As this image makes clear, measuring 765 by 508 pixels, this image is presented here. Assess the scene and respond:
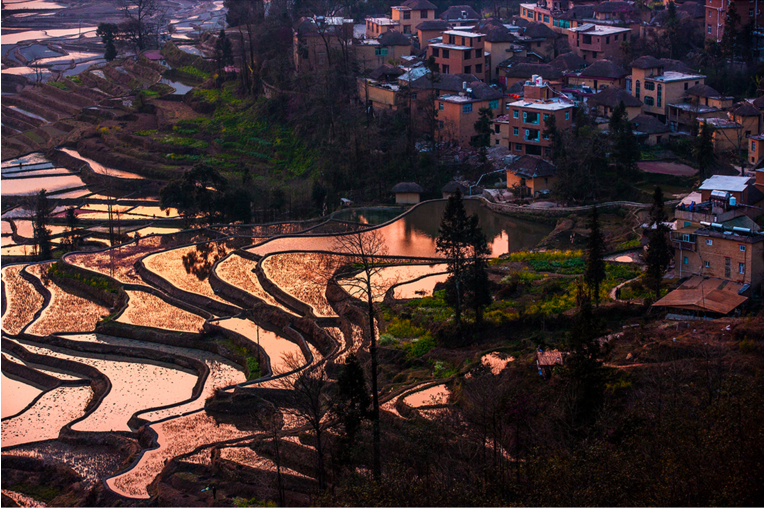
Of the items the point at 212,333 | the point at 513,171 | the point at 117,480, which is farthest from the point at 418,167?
the point at 117,480

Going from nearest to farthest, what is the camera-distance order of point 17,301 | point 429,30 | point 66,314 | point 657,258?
point 657,258
point 66,314
point 17,301
point 429,30

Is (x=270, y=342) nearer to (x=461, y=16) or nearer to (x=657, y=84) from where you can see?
(x=657, y=84)

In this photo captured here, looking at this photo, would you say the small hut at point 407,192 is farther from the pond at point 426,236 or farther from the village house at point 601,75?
the village house at point 601,75

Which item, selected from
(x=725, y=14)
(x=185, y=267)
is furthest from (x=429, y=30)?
(x=185, y=267)

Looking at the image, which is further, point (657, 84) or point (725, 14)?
point (725, 14)

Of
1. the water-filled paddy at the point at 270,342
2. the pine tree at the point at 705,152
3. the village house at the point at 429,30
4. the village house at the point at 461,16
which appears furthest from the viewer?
the village house at the point at 461,16

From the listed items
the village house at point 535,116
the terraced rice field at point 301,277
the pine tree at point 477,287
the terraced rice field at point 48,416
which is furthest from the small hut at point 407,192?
the terraced rice field at point 48,416
